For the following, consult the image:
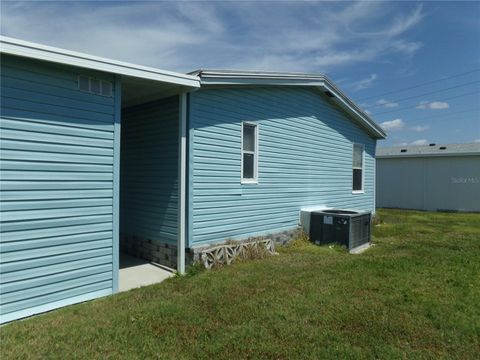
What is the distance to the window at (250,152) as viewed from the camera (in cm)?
721

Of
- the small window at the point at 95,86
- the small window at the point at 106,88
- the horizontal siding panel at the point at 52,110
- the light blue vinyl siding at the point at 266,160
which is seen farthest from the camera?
the light blue vinyl siding at the point at 266,160

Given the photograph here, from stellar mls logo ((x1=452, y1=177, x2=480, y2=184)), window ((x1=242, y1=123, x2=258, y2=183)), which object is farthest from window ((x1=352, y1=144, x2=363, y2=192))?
stellar mls logo ((x1=452, y1=177, x2=480, y2=184))

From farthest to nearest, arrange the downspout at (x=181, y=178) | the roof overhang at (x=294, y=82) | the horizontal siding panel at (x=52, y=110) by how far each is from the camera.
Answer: the roof overhang at (x=294, y=82) < the downspout at (x=181, y=178) < the horizontal siding panel at (x=52, y=110)

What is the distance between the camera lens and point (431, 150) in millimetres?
18531

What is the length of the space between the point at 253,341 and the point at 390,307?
192 cm

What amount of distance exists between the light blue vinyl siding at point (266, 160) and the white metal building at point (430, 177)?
893cm

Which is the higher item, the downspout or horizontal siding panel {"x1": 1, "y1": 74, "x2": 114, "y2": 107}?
horizontal siding panel {"x1": 1, "y1": 74, "x2": 114, "y2": 107}

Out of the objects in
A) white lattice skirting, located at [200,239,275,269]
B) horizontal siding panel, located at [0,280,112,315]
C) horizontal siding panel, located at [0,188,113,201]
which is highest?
horizontal siding panel, located at [0,188,113,201]

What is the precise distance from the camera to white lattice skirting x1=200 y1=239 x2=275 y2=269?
5.97 m

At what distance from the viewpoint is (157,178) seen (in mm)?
6375

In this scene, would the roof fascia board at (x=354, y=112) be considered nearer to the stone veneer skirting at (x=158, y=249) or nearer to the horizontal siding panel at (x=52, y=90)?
the stone veneer skirting at (x=158, y=249)

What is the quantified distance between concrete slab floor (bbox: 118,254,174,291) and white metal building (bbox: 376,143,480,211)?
16.0m

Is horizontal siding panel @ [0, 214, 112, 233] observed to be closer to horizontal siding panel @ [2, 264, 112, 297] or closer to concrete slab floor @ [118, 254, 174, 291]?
horizontal siding panel @ [2, 264, 112, 297]

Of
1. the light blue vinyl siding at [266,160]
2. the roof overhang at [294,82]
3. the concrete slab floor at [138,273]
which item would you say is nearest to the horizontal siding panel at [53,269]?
the concrete slab floor at [138,273]
